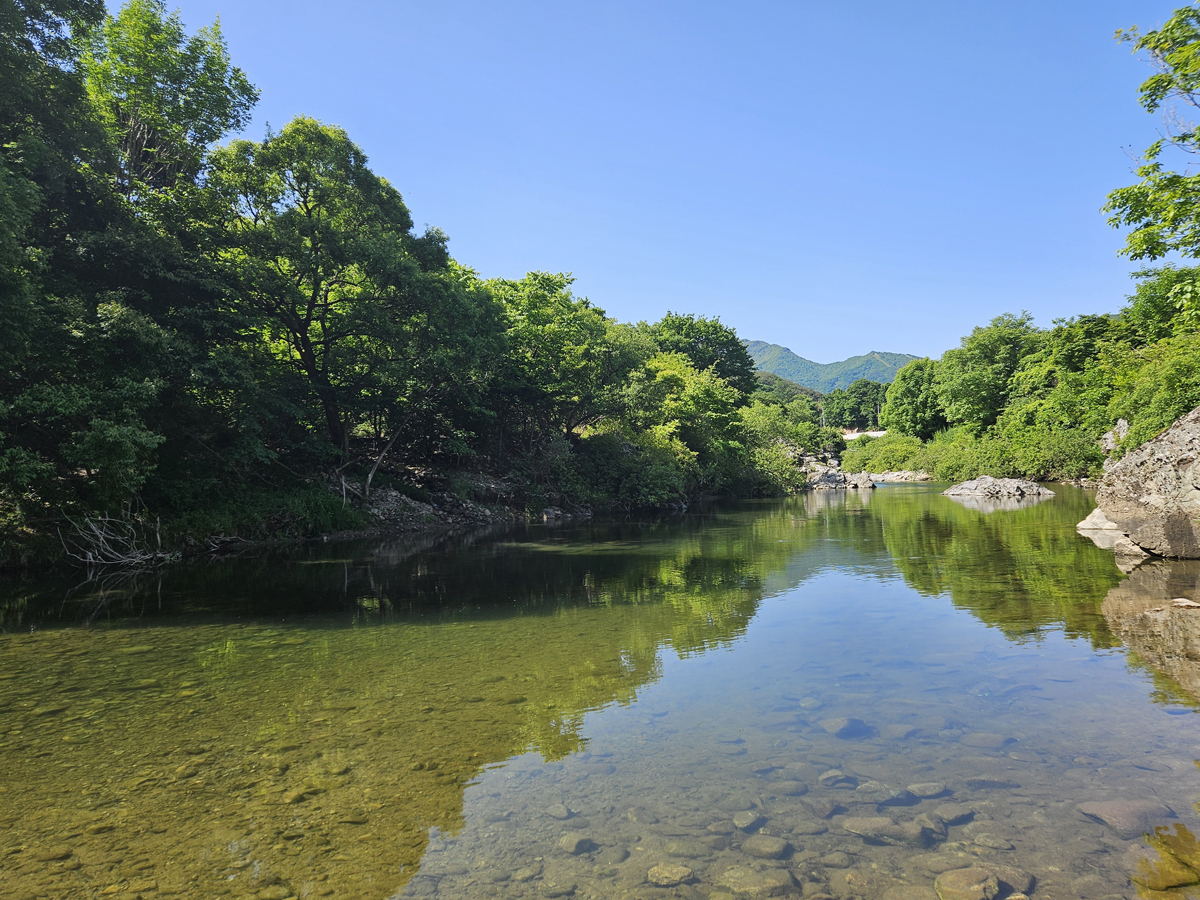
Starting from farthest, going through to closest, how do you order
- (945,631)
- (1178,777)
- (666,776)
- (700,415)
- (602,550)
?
1. (700,415)
2. (602,550)
3. (945,631)
4. (666,776)
5. (1178,777)

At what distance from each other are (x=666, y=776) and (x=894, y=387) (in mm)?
94108

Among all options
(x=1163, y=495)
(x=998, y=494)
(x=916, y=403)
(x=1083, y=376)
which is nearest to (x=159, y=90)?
(x=1163, y=495)

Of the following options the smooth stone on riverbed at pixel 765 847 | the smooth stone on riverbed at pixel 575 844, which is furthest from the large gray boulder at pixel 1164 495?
the smooth stone on riverbed at pixel 575 844

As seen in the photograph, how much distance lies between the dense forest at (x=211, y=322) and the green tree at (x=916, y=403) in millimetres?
59673

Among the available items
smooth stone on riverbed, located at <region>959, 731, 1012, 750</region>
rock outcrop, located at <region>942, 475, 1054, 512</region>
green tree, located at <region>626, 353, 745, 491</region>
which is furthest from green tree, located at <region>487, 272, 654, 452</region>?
smooth stone on riverbed, located at <region>959, 731, 1012, 750</region>

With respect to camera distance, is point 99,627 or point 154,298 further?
point 154,298

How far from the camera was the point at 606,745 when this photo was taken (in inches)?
229

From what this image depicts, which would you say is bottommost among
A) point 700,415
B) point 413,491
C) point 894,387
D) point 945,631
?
point 945,631

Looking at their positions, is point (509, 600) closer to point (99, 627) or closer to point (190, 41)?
point (99, 627)

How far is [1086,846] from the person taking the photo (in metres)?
4.04

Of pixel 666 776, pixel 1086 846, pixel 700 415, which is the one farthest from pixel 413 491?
pixel 1086 846

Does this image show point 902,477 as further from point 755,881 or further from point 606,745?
point 755,881

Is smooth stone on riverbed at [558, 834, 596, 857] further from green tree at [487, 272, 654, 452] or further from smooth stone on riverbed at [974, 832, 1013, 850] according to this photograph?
green tree at [487, 272, 654, 452]

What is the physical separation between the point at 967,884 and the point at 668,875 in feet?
5.58
